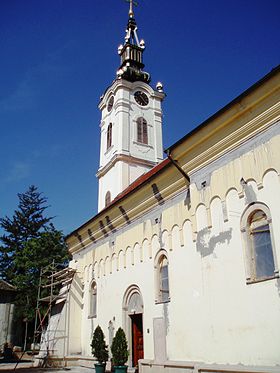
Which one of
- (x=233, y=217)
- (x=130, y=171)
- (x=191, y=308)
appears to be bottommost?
(x=191, y=308)

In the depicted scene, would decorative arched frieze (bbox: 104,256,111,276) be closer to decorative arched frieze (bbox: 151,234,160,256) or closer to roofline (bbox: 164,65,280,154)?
decorative arched frieze (bbox: 151,234,160,256)

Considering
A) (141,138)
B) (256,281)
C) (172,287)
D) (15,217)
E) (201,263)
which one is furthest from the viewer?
(15,217)

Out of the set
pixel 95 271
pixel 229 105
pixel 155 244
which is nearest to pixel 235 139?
pixel 229 105

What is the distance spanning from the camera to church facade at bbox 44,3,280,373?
10.1 meters

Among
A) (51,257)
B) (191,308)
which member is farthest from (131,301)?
(51,257)

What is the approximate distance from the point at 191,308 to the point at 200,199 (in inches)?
139

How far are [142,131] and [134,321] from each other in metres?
15.3

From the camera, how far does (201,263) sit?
1227 centimetres

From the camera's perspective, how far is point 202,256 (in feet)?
40.3

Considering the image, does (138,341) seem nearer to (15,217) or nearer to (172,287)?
(172,287)

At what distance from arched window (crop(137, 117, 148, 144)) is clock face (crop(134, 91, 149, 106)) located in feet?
4.98

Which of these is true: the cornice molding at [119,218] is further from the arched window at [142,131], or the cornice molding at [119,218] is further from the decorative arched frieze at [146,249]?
the arched window at [142,131]

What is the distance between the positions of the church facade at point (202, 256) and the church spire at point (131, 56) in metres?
14.8

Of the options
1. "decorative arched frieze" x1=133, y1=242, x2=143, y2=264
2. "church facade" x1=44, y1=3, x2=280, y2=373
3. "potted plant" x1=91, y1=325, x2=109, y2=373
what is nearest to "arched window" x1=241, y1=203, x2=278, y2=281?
"church facade" x1=44, y1=3, x2=280, y2=373
